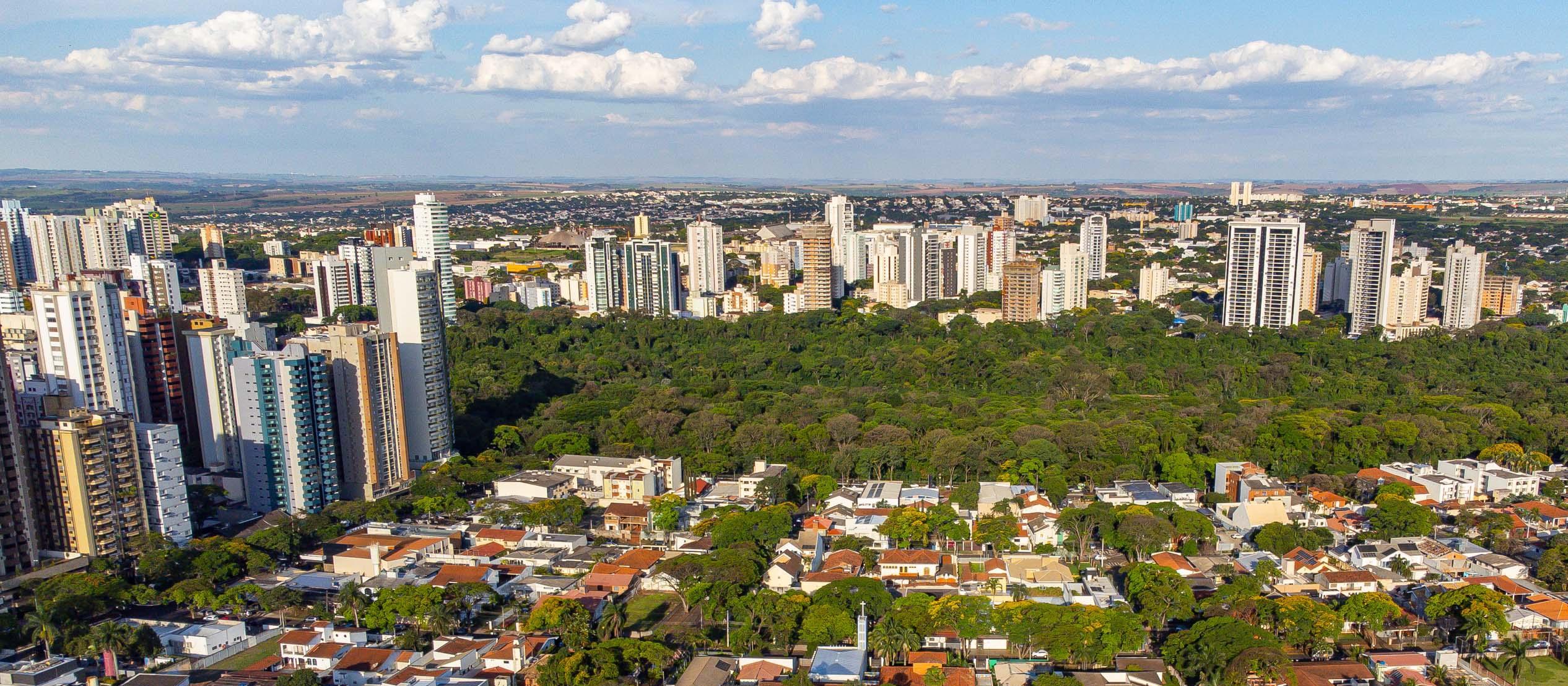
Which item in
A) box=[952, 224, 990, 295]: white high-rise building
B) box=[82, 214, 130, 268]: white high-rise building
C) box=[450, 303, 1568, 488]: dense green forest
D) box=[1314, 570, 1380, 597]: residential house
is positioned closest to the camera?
box=[1314, 570, 1380, 597]: residential house

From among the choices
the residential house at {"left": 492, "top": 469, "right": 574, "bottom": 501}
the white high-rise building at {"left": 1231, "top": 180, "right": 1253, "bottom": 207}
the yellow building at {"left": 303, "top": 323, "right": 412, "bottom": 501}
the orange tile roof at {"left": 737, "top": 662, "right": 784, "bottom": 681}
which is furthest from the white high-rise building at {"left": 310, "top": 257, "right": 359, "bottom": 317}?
the white high-rise building at {"left": 1231, "top": 180, "right": 1253, "bottom": 207}

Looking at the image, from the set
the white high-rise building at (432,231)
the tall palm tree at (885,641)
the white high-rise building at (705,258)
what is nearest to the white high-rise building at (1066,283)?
the white high-rise building at (705,258)

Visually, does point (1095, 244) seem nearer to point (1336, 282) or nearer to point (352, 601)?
point (1336, 282)

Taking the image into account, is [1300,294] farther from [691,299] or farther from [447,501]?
[447,501]

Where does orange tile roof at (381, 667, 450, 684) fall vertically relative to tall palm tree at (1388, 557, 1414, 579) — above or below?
above

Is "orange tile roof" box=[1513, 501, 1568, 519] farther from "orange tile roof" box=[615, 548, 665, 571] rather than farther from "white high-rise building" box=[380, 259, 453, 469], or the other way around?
"white high-rise building" box=[380, 259, 453, 469]

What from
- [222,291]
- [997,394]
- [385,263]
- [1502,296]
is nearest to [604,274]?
[222,291]

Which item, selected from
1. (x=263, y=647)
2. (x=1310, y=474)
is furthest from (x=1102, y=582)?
(x=263, y=647)

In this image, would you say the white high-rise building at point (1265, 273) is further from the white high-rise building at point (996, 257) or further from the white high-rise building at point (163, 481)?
the white high-rise building at point (163, 481)
